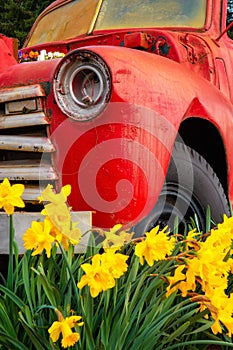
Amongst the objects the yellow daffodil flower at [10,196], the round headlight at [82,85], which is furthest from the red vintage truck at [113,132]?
the yellow daffodil flower at [10,196]

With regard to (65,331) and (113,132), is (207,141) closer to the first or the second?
(113,132)

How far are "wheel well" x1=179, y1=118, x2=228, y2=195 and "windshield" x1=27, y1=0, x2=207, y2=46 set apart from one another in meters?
0.82

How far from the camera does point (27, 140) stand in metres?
2.55

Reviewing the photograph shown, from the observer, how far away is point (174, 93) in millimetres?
2684

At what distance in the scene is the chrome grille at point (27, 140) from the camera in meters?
2.53

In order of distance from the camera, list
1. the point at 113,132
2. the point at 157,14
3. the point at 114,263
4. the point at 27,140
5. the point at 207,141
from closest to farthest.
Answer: the point at 114,263 → the point at 113,132 → the point at 27,140 → the point at 207,141 → the point at 157,14

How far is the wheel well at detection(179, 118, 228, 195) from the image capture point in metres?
3.05

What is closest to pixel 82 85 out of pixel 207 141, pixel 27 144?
pixel 27 144

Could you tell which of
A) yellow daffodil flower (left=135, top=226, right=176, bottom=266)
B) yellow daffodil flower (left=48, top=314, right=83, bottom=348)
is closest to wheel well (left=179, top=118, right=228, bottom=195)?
yellow daffodil flower (left=135, top=226, right=176, bottom=266)

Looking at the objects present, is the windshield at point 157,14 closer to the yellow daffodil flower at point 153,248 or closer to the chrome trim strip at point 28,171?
the chrome trim strip at point 28,171

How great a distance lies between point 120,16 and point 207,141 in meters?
1.15

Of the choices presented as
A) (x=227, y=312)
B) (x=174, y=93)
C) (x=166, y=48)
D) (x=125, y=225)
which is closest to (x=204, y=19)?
(x=166, y=48)

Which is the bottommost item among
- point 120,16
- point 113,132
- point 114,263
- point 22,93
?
point 114,263

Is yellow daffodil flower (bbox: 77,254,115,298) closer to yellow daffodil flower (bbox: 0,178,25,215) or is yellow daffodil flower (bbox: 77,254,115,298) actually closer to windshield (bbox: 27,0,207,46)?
yellow daffodil flower (bbox: 0,178,25,215)
